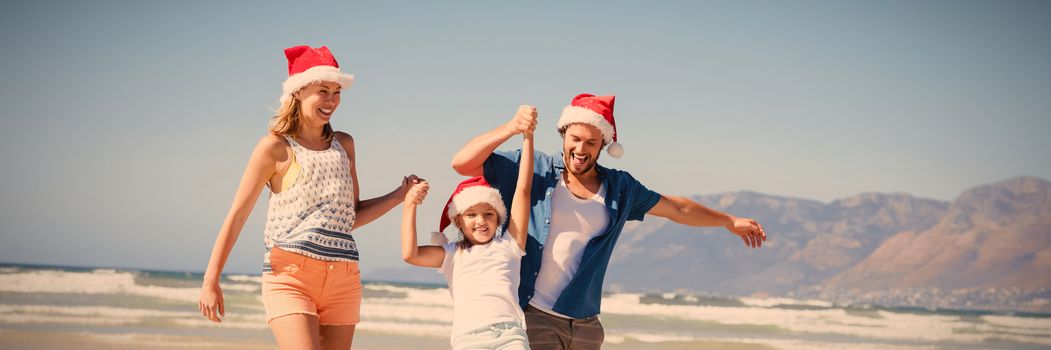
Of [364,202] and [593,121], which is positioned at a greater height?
[593,121]

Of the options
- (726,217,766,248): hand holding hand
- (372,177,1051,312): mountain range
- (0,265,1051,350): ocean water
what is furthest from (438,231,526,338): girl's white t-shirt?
(372,177,1051,312): mountain range

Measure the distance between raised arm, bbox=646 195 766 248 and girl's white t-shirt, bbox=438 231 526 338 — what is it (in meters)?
0.75

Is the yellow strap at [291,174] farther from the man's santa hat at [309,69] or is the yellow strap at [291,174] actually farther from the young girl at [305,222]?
the man's santa hat at [309,69]

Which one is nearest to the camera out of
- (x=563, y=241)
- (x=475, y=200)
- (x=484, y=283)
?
(x=484, y=283)

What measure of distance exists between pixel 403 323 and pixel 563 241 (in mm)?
9351

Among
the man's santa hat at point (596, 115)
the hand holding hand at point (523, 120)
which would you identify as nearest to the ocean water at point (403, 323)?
the man's santa hat at point (596, 115)

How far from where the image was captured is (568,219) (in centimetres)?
420

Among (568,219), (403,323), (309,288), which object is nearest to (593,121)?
(568,219)

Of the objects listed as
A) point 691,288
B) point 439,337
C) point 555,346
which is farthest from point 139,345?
point 691,288

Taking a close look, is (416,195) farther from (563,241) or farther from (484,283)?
(563,241)

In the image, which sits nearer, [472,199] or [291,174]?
[291,174]

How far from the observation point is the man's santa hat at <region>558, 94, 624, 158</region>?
4.23 meters

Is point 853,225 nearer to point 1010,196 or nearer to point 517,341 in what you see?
point 1010,196

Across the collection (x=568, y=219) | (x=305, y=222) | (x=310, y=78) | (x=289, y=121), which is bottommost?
(x=305, y=222)
